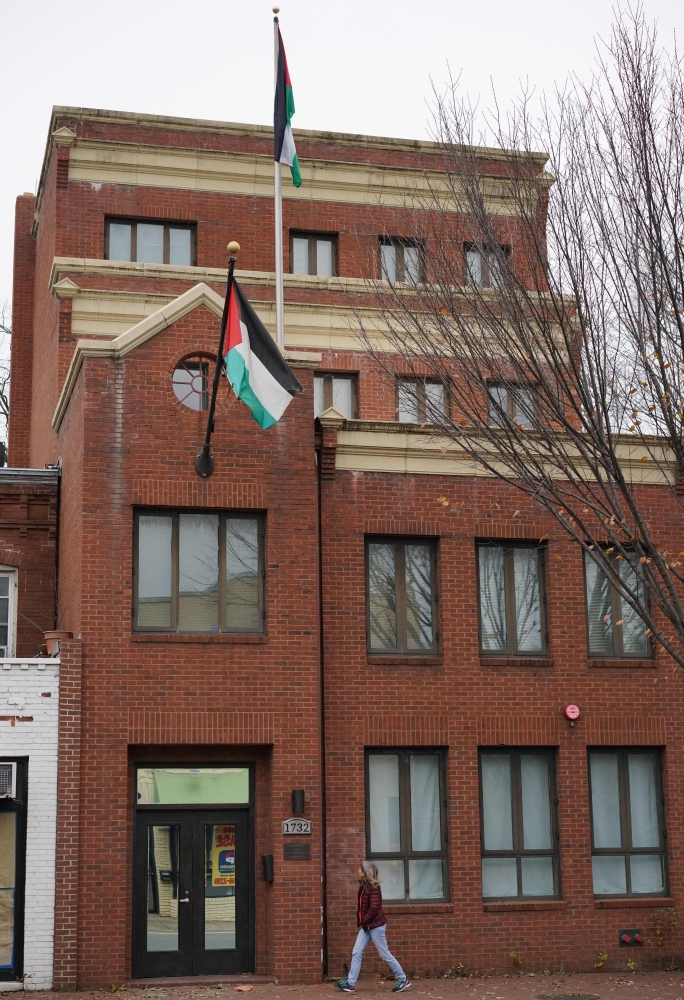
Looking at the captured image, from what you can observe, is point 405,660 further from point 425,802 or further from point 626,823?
point 626,823

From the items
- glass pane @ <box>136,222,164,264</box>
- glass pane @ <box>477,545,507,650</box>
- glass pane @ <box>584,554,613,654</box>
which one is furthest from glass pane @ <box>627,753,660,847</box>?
glass pane @ <box>136,222,164,264</box>

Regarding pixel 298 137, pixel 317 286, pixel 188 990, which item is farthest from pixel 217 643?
pixel 298 137

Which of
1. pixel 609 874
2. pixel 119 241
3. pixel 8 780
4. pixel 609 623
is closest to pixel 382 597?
pixel 609 623

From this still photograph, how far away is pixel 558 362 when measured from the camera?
1697cm

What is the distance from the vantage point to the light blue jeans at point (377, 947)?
17.4 metres

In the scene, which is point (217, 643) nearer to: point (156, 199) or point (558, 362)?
point (558, 362)

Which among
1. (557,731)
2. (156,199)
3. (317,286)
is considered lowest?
(557,731)

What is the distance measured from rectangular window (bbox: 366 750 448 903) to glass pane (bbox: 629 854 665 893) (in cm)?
310

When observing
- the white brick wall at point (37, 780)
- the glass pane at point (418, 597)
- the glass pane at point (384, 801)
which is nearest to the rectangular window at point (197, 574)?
the white brick wall at point (37, 780)

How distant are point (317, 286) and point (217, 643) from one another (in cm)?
1044

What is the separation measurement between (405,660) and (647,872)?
5056mm

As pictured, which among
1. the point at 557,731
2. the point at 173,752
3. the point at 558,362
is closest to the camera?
the point at 558,362

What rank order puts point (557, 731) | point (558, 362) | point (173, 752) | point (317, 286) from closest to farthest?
point (558, 362)
point (173, 752)
point (557, 731)
point (317, 286)

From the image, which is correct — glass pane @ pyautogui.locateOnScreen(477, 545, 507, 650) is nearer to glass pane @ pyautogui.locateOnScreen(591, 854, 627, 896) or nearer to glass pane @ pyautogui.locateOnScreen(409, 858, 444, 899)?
glass pane @ pyautogui.locateOnScreen(409, 858, 444, 899)
